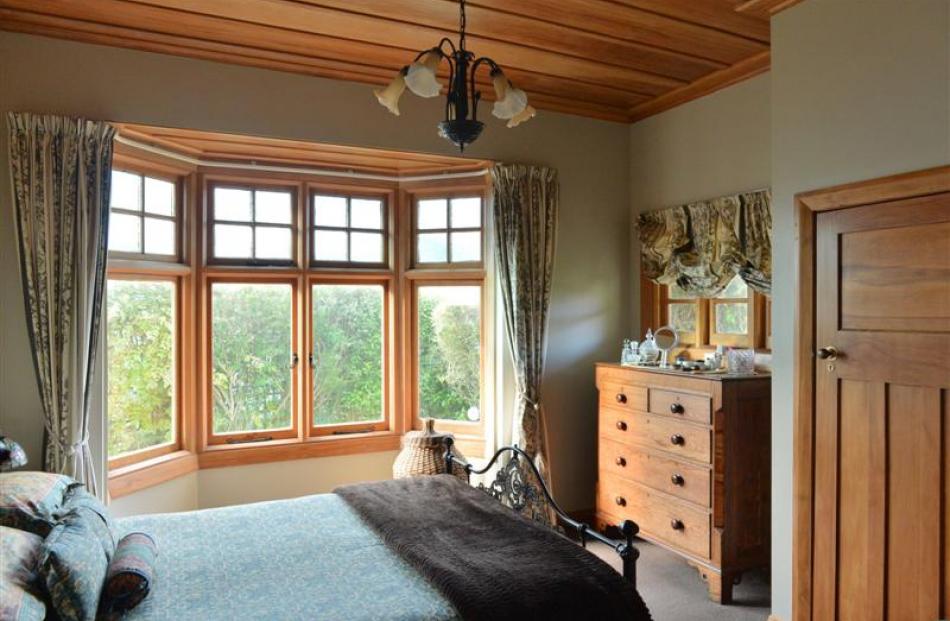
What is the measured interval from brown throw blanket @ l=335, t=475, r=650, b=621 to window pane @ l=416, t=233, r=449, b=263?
206cm

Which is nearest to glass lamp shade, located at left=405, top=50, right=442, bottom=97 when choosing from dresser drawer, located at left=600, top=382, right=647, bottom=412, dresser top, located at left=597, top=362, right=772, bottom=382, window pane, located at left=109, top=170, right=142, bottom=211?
dresser top, located at left=597, top=362, right=772, bottom=382

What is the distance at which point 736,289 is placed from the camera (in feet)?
12.8

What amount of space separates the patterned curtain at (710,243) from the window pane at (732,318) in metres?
0.13

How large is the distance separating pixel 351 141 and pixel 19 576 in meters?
2.66

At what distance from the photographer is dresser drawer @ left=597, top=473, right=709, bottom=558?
338 cm

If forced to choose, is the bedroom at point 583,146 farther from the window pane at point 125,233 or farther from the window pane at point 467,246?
the window pane at point 125,233

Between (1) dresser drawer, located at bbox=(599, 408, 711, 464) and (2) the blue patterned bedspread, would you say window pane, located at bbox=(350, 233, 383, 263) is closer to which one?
(1) dresser drawer, located at bbox=(599, 408, 711, 464)

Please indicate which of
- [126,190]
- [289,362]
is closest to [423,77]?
[126,190]

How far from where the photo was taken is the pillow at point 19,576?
4.97 ft

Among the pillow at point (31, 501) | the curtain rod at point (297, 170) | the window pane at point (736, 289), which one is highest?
the curtain rod at point (297, 170)

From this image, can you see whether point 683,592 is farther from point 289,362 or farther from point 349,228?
point 349,228

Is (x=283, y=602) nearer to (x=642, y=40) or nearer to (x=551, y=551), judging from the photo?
(x=551, y=551)

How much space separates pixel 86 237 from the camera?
3.10m

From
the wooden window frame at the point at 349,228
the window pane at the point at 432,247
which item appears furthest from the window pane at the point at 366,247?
the window pane at the point at 432,247
